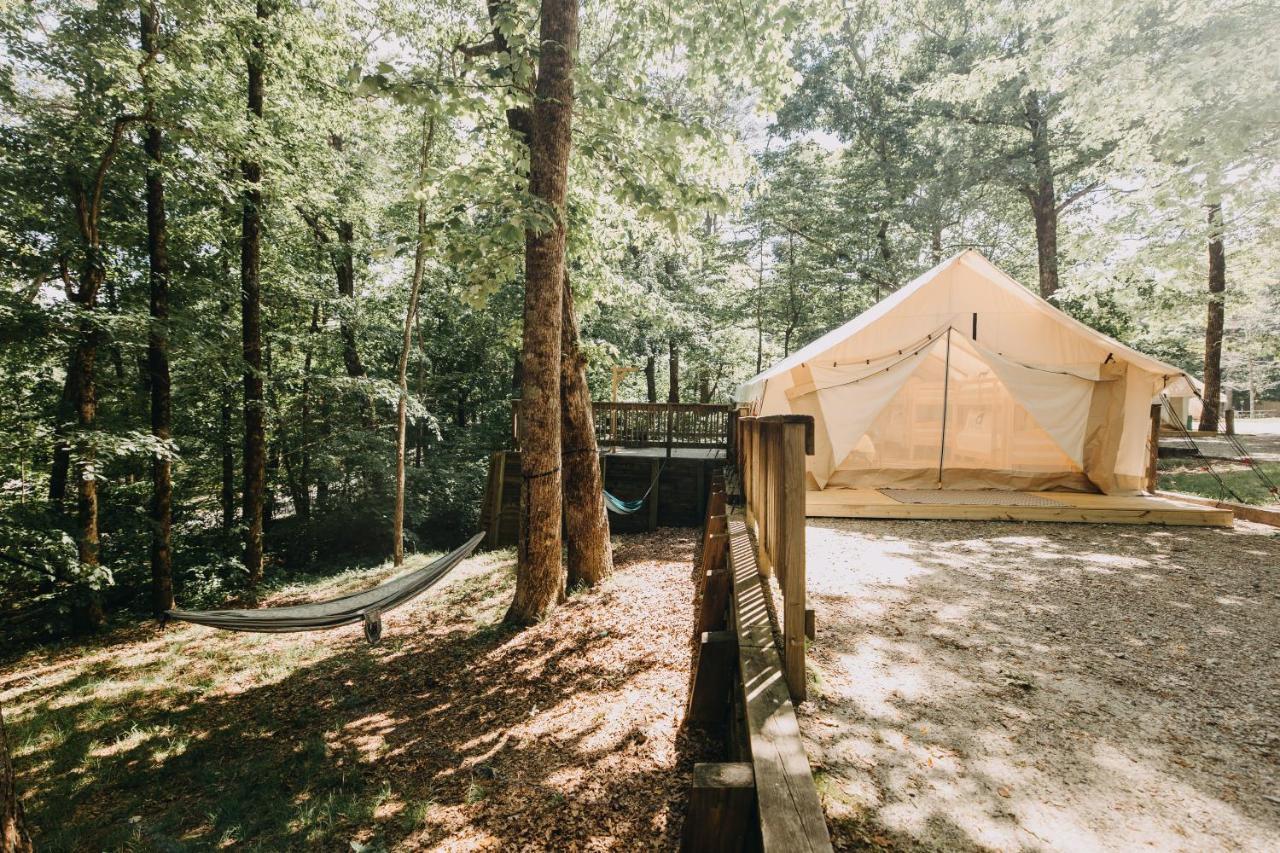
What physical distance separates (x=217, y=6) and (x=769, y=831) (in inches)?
385

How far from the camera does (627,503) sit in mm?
8906

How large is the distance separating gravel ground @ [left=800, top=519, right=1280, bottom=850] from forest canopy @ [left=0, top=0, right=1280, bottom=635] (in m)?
3.33

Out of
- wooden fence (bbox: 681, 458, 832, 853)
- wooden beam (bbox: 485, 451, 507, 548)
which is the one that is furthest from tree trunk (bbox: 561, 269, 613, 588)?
wooden beam (bbox: 485, 451, 507, 548)

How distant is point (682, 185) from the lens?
4.69 meters

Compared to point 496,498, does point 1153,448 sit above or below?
above

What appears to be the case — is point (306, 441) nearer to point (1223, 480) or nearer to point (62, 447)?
point (62, 447)

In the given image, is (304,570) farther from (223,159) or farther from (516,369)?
(223,159)

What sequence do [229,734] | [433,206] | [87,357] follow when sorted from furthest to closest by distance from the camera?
[433,206] < [87,357] < [229,734]

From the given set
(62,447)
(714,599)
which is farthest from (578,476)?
(62,447)

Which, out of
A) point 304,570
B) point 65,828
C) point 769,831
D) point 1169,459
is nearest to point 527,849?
point 769,831

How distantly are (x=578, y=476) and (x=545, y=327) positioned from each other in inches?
65.2

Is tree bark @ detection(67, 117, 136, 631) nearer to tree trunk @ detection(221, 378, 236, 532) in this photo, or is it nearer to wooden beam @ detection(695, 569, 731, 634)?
tree trunk @ detection(221, 378, 236, 532)

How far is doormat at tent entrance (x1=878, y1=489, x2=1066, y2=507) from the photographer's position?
5949 millimetres

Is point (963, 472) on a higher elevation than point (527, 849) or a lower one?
higher
